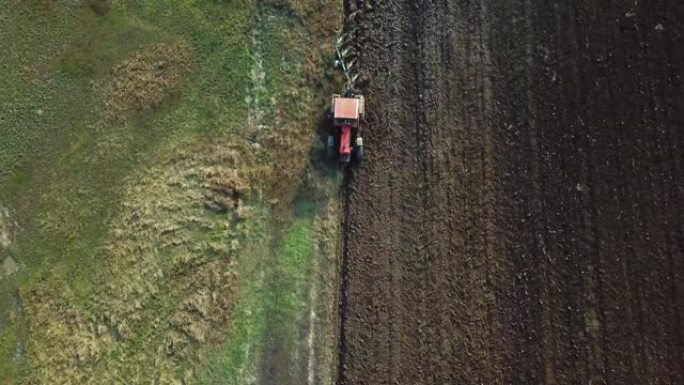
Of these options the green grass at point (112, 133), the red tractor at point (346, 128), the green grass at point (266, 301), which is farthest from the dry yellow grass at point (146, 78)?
the green grass at point (266, 301)

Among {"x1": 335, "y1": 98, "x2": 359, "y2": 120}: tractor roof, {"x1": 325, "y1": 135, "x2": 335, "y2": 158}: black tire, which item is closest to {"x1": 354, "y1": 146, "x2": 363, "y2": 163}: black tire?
{"x1": 325, "y1": 135, "x2": 335, "y2": 158}: black tire

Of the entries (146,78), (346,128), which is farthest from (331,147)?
(146,78)

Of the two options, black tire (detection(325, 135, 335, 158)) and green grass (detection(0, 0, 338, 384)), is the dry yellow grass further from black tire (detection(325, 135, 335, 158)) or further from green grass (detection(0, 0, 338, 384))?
black tire (detection(325, 135, 335, 158))

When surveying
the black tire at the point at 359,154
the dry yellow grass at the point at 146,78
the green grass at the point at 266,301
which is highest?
the dry yellow grass at the point at 146,78

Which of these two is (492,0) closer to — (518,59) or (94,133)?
(518,59)

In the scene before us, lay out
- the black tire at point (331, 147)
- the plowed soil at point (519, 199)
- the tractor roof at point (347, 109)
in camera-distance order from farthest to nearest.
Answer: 1. the black tire at point (331, 147)
2. the tractor roof at point (347, 109)
3. the plowed soil at point (519, 199)

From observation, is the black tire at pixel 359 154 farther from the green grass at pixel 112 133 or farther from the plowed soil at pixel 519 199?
the green grass at pixel 112 133
